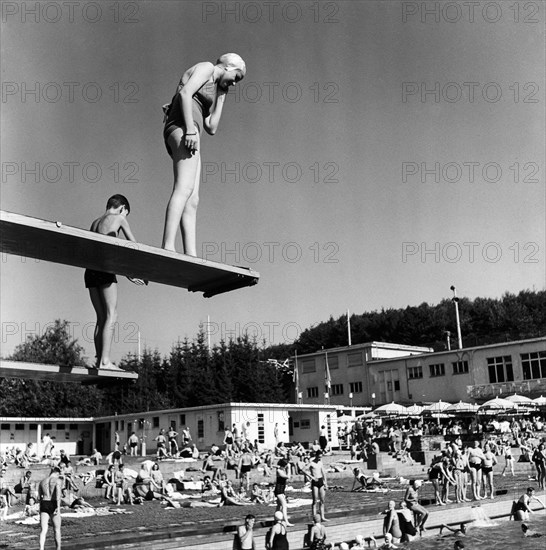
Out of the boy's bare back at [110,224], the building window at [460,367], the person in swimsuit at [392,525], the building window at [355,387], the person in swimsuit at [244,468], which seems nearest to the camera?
the boy's bare back at [110,224]

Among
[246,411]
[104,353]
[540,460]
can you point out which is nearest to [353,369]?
[246,411]

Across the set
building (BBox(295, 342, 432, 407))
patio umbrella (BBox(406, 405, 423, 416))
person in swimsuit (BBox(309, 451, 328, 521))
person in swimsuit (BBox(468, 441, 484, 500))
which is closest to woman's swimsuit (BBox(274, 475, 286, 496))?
person in swimsuit (BBox(309, 451, 328, 521))

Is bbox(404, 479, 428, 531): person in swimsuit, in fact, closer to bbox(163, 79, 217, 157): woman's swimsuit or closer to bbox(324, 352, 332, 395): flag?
bbox(163, 79, 217, 157): woman's swimsuit

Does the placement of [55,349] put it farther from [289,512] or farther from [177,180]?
[177,180]

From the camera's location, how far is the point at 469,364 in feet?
196

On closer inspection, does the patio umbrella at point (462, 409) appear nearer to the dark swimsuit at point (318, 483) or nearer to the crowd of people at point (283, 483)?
the crowd of people at point (283, 483)

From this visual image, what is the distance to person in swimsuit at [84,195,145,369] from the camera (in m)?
4.34

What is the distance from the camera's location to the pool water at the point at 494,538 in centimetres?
1694

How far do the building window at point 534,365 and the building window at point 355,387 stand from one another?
1558 cm

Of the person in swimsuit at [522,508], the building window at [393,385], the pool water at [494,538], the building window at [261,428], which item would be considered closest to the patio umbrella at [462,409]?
the building window at [261,428]

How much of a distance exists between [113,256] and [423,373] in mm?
60716

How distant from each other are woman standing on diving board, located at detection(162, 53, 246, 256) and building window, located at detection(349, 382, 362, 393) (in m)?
63.1

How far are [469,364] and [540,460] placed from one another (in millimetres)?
34488

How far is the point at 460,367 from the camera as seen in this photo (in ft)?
197
